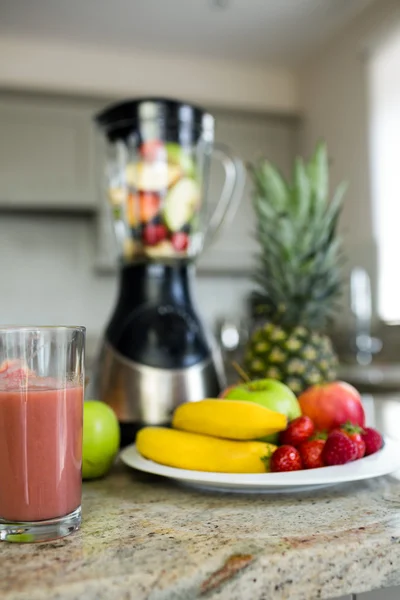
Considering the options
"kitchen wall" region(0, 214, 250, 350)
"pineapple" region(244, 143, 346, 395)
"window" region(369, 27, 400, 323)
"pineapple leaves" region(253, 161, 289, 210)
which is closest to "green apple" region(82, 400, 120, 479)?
"pineapple" region(244, 143, 346, 395)

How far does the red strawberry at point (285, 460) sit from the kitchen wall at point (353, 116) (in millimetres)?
2575

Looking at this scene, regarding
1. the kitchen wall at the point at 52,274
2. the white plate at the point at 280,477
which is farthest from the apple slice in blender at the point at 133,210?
the kitchen wall at the point at 52,274

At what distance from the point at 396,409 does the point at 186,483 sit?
0.67 metres

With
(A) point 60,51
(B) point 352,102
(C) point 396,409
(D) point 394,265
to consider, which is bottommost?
(C) point 396,409

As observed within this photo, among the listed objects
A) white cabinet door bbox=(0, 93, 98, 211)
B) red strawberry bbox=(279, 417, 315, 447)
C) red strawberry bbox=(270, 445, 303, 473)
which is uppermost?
white cabinet door bbox=(0, 93, 98, 211)

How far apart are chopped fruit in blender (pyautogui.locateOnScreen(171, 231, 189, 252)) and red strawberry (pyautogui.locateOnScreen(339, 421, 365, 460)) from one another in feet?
1.48

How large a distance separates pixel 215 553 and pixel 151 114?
79 cm

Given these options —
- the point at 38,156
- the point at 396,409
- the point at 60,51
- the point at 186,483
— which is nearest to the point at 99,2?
the point at 60,51

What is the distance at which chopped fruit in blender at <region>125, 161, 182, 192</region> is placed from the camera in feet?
3.64

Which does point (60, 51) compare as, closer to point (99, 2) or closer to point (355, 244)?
point (99, 2)

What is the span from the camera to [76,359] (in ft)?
1.84

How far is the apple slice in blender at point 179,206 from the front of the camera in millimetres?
1098

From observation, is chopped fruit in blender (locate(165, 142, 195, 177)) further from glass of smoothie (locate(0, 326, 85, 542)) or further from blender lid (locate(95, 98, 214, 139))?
glass of smoothie (locate(0, 326, 85, 542))

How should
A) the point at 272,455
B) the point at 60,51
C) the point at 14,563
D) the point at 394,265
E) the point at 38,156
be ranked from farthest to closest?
the point at 60,51
the point at 38,156
the point at 394,265
the point at 272,455
the point at 14,563
